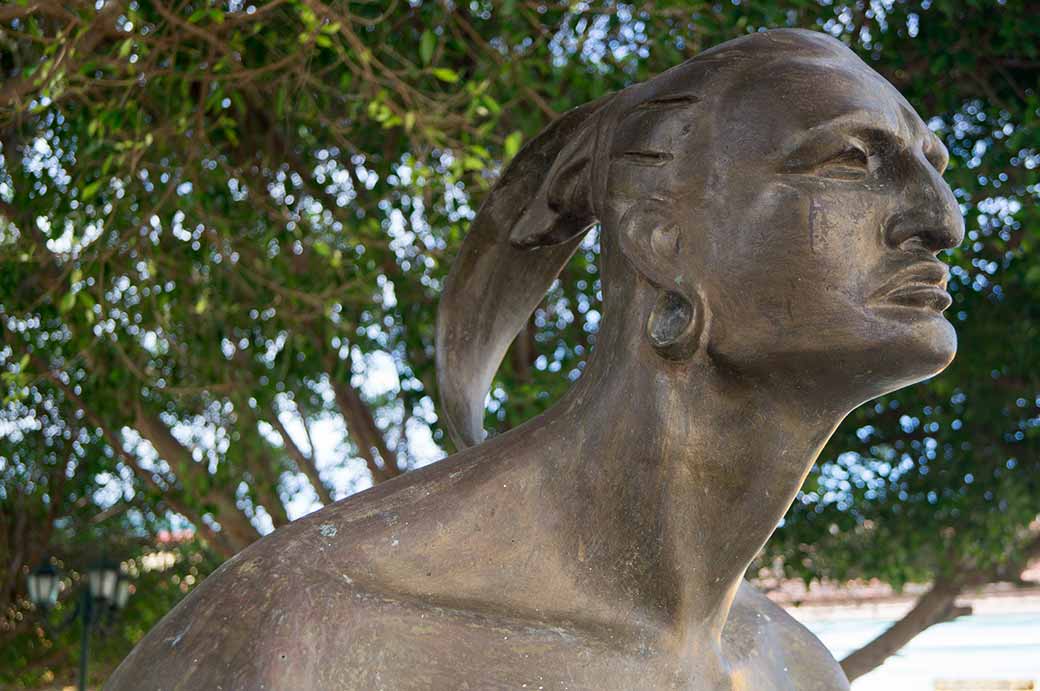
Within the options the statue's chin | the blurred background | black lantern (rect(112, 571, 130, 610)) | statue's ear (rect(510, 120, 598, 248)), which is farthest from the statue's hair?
black lantern (rect(112, 571, 130, 610))

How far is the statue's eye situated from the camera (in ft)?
6.73

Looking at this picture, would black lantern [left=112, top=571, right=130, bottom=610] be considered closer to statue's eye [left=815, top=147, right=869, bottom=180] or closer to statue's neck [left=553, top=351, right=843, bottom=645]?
statue's neck [left=553, top=351, right=843, bottom=645]

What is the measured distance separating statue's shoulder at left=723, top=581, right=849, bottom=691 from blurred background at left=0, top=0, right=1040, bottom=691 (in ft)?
8.50

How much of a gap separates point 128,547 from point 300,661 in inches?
407

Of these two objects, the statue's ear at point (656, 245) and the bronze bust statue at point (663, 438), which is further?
the statue's ear at point (656, 245)

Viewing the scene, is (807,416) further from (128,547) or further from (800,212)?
(128,547)

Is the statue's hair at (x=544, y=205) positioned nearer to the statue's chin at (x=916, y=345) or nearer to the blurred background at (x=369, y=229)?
the statue's chin at (x=916, y=345)

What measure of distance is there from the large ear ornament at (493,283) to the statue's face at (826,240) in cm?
48

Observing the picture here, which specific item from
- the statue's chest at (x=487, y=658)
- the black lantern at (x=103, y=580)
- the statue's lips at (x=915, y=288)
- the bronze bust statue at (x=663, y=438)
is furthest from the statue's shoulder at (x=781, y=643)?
the black lantern at (x=103, y=580)

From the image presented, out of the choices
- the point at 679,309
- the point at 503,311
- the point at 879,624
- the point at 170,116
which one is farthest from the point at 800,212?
the point at 879,624

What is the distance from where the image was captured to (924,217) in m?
2.03

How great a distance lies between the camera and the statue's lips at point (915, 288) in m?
2.02

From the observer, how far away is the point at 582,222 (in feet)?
8.06

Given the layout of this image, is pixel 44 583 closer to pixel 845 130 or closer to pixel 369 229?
pixel 369 229
